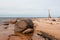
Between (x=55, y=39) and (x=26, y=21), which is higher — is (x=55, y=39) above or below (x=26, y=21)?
below

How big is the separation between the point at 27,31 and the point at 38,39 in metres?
1.59

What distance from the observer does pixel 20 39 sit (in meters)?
4.41

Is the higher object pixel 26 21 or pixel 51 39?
pixel 26 21

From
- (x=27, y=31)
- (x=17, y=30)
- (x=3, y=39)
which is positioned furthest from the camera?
(x=17, y=30)

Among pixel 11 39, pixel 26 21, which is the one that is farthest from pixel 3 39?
pixel 26 21

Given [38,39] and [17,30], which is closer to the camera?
[38,39]

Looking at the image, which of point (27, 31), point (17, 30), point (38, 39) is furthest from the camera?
point (17, 30)

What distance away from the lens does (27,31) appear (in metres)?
5.68

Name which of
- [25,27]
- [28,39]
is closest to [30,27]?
[25,27]

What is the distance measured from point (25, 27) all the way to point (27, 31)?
0.41m

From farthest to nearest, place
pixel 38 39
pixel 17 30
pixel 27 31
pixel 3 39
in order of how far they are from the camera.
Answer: pixel 17 30 → pixel 27 31 → pixel 3 39 → pixel 38 39

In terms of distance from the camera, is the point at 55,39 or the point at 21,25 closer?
the point at 55,39

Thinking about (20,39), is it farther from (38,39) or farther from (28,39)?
(38,39)

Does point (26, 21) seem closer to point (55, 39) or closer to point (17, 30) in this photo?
point (17, 30)
